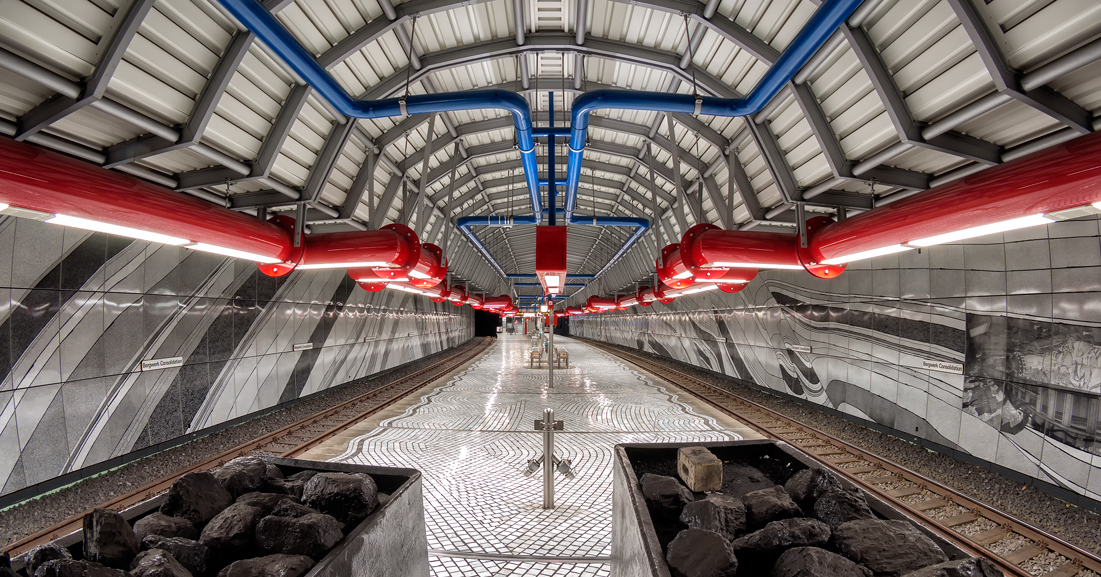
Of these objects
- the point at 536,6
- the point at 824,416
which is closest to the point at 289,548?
the point at 536,6

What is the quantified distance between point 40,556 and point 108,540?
204 millimetres

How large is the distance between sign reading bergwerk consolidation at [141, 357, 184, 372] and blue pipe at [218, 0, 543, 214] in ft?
18.0

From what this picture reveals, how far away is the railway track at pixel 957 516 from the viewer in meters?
3.79

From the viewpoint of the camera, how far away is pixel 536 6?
5520 mm

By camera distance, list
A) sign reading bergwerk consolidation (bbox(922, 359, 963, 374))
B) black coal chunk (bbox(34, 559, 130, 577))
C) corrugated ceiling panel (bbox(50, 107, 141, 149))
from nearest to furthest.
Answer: black coal chunk (bbox(34, 559, 130, 577)) → corrugated ceiling panel (bbox(50, 107, 141, 149)) → sign reading bergwerk consolidation (bbox(922, 359, 963, 374))

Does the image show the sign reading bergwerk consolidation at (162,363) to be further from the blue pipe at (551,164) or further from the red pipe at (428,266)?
the blue pipe at (551,164)

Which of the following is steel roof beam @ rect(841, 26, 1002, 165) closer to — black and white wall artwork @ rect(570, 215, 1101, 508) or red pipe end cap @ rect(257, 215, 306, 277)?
black and white wall artwork @ rect(570, 215, 1101, 508)

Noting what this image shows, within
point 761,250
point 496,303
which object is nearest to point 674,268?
point 761,250

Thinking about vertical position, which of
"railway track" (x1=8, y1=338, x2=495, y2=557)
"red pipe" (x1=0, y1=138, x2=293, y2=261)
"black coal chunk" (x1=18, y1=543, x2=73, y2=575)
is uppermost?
"red pipe" (x1=0, y1=138, x2=293, y2=261)

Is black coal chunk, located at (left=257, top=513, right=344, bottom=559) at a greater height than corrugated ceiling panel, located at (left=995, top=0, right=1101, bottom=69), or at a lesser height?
lesser

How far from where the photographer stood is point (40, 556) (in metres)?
1.65

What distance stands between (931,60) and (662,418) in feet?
Result: 24.2

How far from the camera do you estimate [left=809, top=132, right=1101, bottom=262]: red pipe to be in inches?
95.0

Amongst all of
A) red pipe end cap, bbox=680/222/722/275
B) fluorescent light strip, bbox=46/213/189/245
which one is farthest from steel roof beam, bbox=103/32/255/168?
red pipe end cap, bbox=680/222/722/275
